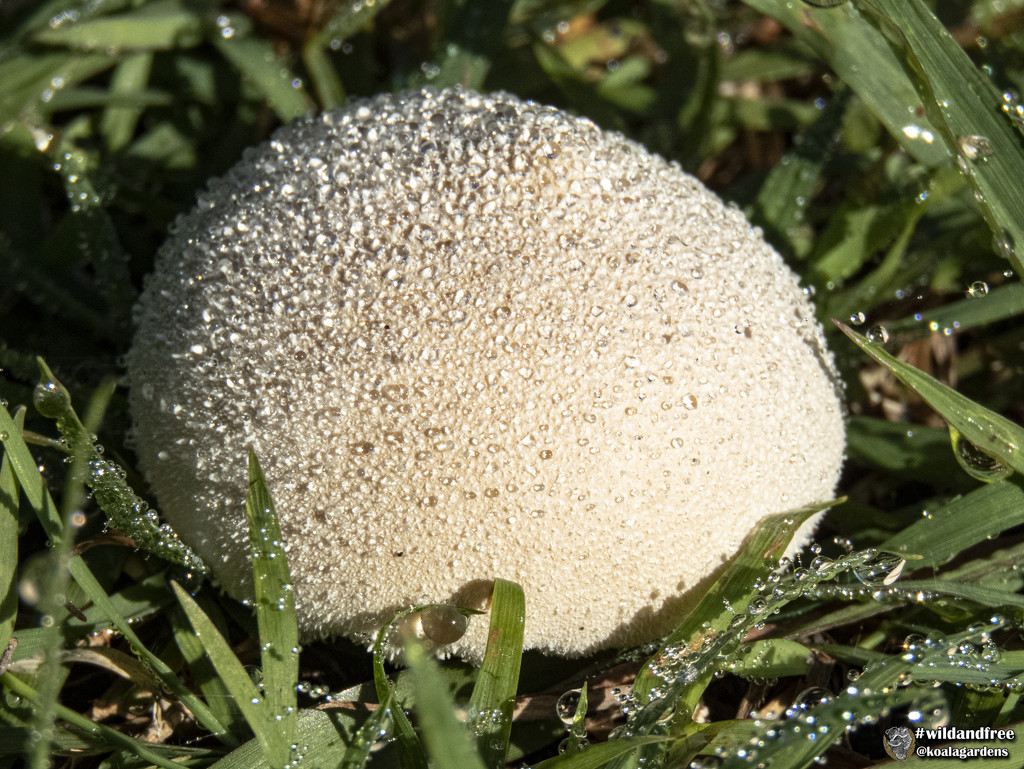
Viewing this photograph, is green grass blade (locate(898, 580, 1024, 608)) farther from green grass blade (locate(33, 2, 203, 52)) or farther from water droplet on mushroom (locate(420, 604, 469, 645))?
green grass blade (locate(33, 2, 203, 52))

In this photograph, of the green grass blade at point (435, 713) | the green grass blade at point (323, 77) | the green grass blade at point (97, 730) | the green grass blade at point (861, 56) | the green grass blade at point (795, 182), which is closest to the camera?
the green grass blade at point (435, 713)

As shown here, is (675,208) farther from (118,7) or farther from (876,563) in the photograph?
(118,7)

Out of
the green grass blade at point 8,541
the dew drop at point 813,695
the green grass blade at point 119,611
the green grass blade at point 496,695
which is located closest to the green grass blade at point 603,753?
the green grass blade at point 496,695

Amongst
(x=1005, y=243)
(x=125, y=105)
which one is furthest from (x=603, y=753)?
(x=125, y=105)

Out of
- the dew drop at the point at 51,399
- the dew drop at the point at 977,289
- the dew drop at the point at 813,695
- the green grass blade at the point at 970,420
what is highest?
the dew drop at the point at 51,399

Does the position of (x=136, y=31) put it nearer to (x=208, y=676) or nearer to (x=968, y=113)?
(x=208, y=676)

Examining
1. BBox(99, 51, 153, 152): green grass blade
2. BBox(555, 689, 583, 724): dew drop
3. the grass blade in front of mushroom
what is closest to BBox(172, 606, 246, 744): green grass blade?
the grass blade in front of mushroom

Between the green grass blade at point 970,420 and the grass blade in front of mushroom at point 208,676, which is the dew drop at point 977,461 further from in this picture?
the grass blade in front of mushroom at point 208,676
